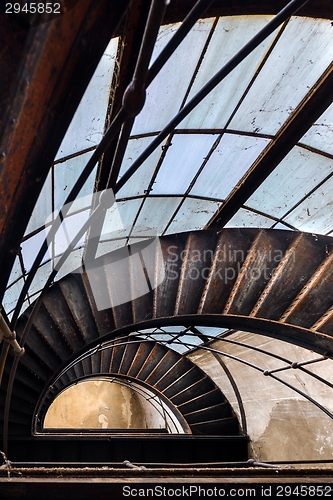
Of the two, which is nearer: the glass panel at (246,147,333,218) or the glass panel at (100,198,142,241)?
the glass panel at (246,147,333,218)

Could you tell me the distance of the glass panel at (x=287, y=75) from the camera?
313 cm

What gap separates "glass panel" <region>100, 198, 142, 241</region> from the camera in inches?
198

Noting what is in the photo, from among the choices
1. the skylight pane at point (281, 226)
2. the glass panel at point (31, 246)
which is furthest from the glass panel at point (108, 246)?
the skylight pane at point (281, 226)

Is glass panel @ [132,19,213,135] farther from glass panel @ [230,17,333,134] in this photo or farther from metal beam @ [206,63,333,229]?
metal beam @ [206,63,333,229]

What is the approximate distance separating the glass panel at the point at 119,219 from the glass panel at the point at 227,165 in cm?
89

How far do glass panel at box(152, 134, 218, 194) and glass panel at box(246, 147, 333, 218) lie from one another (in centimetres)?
95

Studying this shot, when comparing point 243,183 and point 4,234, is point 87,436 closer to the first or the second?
point 243,183

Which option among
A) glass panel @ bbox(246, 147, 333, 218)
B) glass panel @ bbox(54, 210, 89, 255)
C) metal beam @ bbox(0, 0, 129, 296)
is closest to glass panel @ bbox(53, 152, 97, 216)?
glass panel @ bbox(54, 210, 89, 255)

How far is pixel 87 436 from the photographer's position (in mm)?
8531

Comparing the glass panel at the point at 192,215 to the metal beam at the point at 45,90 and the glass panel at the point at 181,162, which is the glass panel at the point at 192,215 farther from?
the metal beam at the point at 45,90

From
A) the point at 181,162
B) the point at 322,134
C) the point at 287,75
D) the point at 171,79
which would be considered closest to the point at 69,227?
the point at 181,162

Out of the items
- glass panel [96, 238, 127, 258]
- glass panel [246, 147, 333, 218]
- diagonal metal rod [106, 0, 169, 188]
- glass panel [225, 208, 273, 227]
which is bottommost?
diagonal metal rod [106, 0, 169, 188]

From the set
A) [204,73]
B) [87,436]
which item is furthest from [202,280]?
[87,436]

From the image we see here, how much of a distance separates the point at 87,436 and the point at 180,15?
8.59 metres
